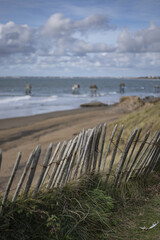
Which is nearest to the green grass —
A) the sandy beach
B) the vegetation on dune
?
the vegetation on dune

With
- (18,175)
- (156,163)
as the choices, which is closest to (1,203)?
(156,163)

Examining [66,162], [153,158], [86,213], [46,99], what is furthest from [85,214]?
[46,99]

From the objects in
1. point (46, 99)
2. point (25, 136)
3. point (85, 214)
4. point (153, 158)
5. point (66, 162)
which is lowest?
point (25, 136)

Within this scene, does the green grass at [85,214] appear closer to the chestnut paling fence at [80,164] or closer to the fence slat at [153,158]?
the chestnut paling fence at [80,164]

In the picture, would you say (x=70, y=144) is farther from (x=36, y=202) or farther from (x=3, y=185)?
(x=3, y=185)

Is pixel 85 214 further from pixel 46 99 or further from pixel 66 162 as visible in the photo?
pixel 46 99

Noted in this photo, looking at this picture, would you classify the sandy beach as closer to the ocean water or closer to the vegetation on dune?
the vegetation on dune

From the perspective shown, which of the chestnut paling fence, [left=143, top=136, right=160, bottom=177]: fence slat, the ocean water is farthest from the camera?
the ocean water

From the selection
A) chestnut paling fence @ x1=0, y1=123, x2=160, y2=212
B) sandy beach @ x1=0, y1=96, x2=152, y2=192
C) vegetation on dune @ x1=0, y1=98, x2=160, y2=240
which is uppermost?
chestnut paling fence @ x1=0, y1=123, x2=160, y2=212

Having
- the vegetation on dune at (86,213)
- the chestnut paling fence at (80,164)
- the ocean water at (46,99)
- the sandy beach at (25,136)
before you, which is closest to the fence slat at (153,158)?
the chestnut paling fence at (80,164)

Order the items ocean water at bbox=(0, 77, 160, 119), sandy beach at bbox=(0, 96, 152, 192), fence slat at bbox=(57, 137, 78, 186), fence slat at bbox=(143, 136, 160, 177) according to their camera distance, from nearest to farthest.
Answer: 1. fence slat at bbox=(57, 137, 78, 186)
2. fence slat at bbox=(143, 136, 160, 177)
3. sandy beach at bbox=(0, 96, 152, 192)
4. ocean water at bbox=(0, 77, 160, 119)

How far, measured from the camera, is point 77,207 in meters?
3.45

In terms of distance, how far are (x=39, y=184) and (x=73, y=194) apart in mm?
725

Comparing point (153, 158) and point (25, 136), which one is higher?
point (153, 158)
